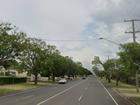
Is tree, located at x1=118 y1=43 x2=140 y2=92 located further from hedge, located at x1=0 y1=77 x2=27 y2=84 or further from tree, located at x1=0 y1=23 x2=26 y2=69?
hedge, located at x1=0 y1=77 x2=27 y2=84

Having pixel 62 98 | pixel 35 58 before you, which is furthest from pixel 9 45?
pixel 35 58

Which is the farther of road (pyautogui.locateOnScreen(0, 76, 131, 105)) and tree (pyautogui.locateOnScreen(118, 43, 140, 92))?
tree (pyautogui.locateOnScreen(118, 43, 140, 92))

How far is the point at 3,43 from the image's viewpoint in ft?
134

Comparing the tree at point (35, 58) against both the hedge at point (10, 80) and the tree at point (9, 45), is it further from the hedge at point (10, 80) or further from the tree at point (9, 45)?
the tree at point (9, 45)

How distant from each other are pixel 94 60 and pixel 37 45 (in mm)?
54668

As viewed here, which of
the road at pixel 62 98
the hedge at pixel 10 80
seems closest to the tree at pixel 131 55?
the road at pixel 62 98

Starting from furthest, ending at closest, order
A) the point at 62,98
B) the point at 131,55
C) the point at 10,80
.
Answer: the point at 10,80, the point at 131,55, the point at 62,98

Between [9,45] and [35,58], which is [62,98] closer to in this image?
[9,45]

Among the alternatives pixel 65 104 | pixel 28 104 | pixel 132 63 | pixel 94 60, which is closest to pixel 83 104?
pixel 65 104

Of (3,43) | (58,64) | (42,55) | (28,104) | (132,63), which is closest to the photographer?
(28,104)

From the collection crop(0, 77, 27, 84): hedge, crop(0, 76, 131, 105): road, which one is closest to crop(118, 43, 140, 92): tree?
crop(0, 76, 131, 105): road

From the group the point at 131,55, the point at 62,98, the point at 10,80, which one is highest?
the point at 131,55

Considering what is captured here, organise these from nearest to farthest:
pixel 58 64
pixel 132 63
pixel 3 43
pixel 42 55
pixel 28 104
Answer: pixel 28 104 < pixel 132 63 < pixel 3 43 < pixel 42 55 < pixel 58 64

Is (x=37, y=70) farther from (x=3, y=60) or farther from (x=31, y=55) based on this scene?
(x=3, y=60)
